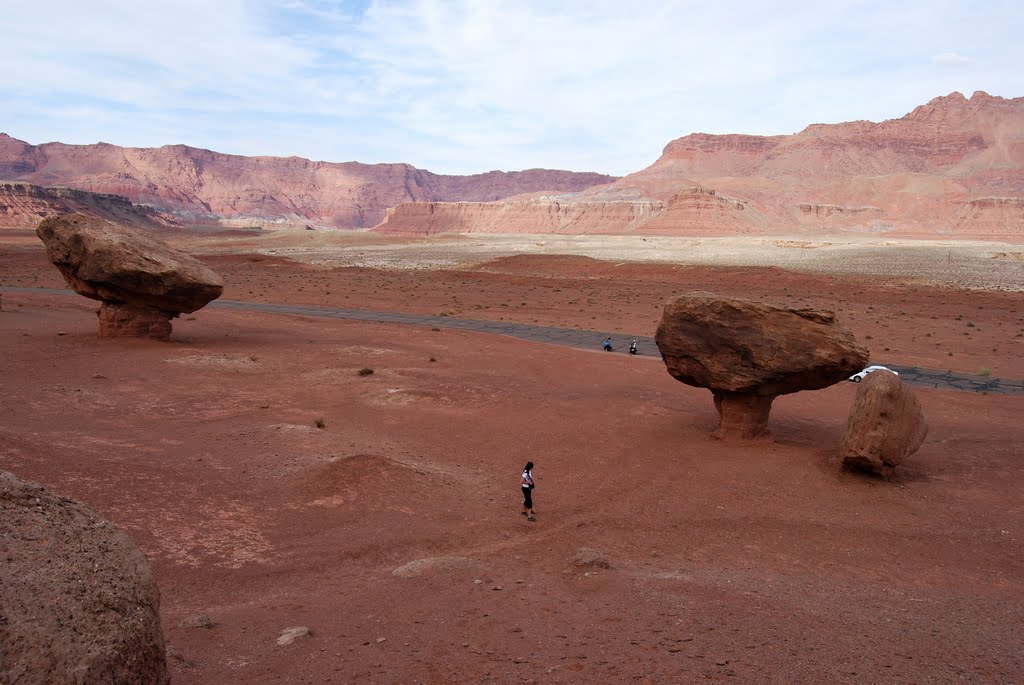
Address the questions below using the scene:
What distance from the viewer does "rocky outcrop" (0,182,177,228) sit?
436 feet

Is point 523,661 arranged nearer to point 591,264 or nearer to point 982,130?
point 591,264

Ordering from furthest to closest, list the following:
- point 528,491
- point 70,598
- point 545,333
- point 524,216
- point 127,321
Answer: point 524,216, point 545,333, point 127,321, point 528,491, point 70,598

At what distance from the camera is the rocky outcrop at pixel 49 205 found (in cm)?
13300

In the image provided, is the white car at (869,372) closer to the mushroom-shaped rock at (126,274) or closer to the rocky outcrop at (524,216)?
the mushroom-shaped rock at (126,274)

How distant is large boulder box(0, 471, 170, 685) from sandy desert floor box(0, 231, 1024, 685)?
165cm

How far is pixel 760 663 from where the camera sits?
20.8 feet

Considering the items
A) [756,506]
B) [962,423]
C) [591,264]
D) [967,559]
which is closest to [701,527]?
[756,506]

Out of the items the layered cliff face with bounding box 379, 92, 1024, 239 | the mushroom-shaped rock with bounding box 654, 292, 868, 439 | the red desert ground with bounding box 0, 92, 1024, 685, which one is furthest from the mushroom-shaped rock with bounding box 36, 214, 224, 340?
the layered cliff face with bounding box 379, 92, 1024, 239

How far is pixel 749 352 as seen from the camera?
14805 mm

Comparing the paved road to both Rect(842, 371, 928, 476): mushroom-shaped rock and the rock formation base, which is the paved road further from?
the rock formation base

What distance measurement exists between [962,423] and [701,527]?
10488 mm

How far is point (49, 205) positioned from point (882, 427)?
157 m

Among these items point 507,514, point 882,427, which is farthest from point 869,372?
point 507,514

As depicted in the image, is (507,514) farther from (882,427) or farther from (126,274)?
(126,274)
